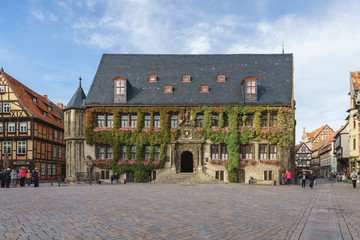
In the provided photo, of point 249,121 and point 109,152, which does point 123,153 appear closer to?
point 109,152

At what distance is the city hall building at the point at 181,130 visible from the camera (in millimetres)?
36188

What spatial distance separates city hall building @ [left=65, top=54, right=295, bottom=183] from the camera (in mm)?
36188

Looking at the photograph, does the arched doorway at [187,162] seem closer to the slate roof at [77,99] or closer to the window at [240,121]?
the window at [240,121]

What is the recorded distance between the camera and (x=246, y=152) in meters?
36.7

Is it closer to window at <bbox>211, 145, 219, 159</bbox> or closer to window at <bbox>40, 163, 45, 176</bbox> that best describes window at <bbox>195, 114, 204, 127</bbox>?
window at <bbox>211, 145, 219, 159</bbox>

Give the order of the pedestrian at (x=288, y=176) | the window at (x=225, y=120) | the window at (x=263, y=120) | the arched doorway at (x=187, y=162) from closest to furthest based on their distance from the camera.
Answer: the pedestrian at (x=288, y=176) < the window at (x=263, y=120) < the window at (x=225, y=120) < the arched doorway at (x=187, y=162)

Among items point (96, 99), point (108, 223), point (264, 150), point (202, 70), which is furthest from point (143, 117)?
point (108, 223)

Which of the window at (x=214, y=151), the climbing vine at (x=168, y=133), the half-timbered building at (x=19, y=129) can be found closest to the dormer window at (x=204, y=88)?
the climbing vine at (x=168, y=133)

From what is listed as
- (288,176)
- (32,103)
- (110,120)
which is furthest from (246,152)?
(32,103)

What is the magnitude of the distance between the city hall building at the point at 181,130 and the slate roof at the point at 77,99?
11cm

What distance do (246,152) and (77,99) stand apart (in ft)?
61.3

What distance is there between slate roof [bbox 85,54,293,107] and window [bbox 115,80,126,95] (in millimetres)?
876

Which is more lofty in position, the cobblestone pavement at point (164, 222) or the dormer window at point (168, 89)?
the dormer window at point (168, 89)

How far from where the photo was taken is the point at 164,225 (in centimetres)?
880
